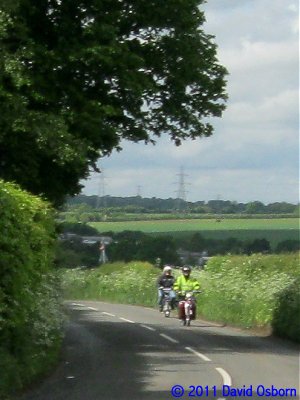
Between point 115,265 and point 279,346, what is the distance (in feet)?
108

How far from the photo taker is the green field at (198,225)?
181 feet

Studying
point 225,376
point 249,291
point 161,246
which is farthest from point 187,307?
point 161,246

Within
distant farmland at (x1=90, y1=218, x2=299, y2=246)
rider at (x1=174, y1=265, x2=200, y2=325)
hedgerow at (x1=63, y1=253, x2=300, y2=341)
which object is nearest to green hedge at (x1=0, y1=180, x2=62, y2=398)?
hedgerow at (x1=63, y1=253, x2=300, y2=341)

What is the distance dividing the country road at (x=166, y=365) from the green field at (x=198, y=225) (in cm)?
2369

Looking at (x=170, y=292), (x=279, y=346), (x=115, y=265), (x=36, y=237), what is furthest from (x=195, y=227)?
(x=36, y=237)

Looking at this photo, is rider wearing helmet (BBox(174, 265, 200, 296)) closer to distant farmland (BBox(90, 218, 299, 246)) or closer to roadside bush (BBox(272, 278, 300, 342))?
roadside bush (BBox(272, 278, 300, 342))

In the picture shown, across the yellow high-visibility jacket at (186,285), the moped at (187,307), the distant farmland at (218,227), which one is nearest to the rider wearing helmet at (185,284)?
the yellow high-visibility jacket at (186,285)

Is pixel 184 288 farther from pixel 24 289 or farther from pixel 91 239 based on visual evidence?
pixel 91 239

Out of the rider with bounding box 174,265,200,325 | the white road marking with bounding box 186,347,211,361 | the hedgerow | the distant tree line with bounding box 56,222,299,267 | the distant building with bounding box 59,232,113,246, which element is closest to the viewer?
the white road marking with bounding box 186,347,211,361

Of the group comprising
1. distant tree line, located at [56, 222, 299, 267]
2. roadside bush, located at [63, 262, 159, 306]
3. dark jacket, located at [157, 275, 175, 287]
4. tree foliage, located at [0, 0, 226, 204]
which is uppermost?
tree foliage, located at [0, 0, 226, 204]

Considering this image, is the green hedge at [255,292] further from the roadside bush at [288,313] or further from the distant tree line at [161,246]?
the distant tree line at [161,246]

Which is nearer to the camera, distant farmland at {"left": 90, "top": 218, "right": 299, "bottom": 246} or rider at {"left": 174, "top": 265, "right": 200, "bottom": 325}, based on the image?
rider at {"left": 174, "top": 265, "right": 200, "bottom": 325}

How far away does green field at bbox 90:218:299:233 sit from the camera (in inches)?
2172

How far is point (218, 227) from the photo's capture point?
57.7 meters
